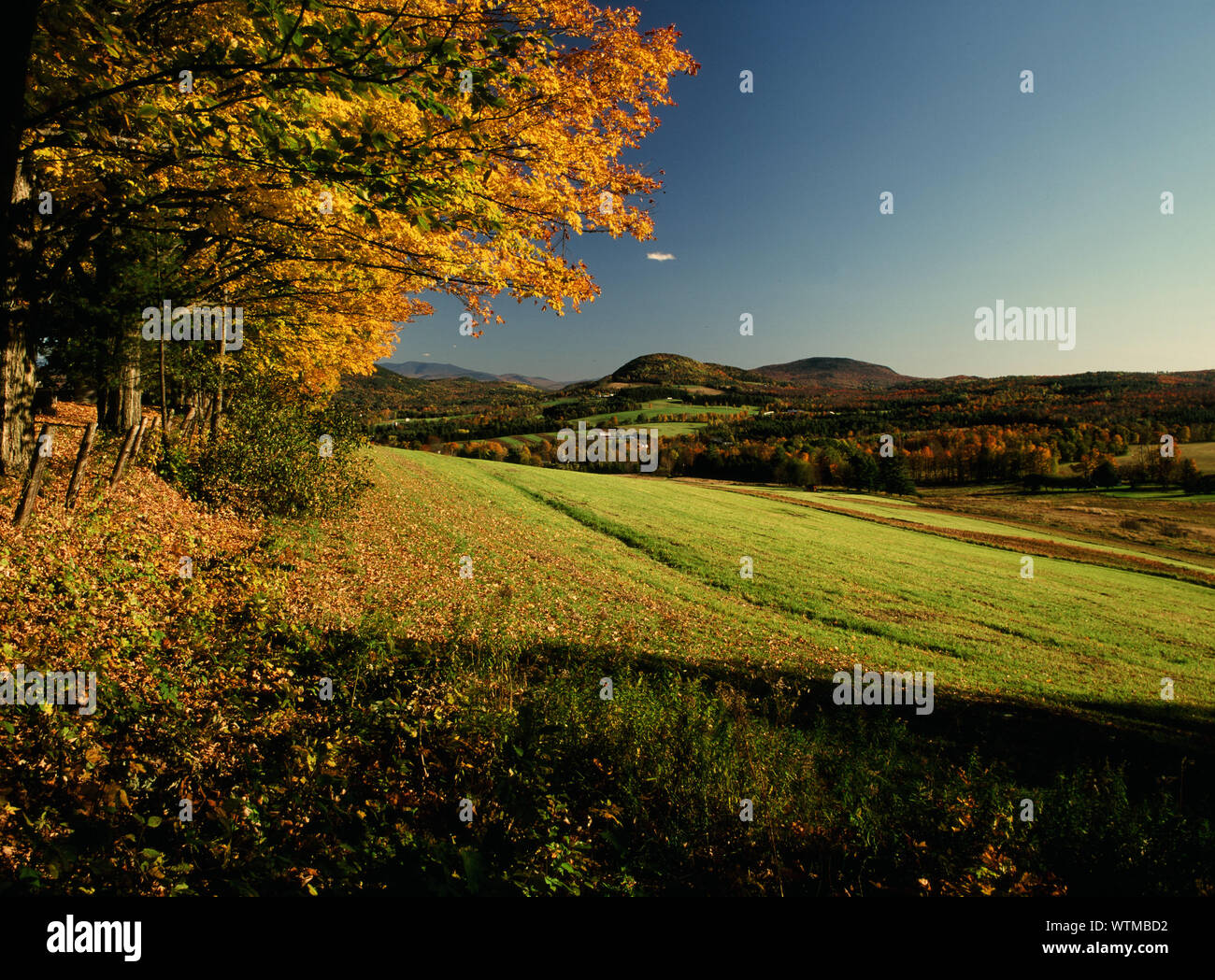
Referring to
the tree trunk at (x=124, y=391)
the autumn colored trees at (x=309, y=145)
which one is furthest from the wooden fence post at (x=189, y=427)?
the autumn colored trees at (x=309, y=145)

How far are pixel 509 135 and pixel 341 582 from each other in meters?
9.01

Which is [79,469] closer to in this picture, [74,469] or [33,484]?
[74,469]

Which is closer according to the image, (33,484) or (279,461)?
(33,484)

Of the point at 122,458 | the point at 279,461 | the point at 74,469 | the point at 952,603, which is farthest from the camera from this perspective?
the point at 952,603

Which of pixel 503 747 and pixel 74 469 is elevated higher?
pixel 74 469

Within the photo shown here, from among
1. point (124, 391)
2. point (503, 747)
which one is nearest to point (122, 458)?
point (124, 391)

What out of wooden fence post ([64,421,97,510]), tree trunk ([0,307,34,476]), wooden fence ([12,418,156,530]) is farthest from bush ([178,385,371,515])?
wooden fence post ([64,421,97,510])

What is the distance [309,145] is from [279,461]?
11.2 metres

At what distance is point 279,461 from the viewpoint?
45.3 feet

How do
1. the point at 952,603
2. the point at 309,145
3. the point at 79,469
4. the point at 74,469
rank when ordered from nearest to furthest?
the point at 309,145
the point at 79,469
the point at 74,469
the point at 952,603

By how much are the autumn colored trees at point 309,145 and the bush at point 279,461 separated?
11.3ft

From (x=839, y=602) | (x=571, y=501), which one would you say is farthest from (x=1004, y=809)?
(x=571, y=501)

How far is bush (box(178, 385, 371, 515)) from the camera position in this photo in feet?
42.7
